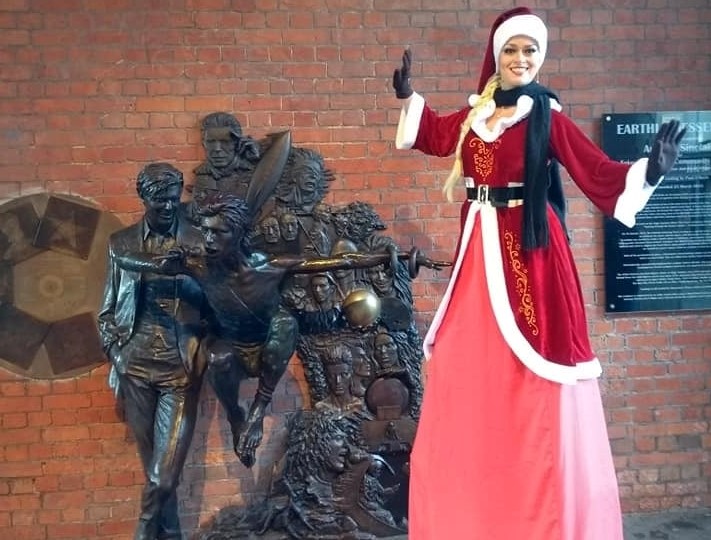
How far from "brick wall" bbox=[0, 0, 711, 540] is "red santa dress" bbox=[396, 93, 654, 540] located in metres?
1.16

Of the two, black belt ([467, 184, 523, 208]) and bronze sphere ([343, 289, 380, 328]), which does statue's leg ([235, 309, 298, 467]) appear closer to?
bronze sphere ([343, 289, 380, 328])

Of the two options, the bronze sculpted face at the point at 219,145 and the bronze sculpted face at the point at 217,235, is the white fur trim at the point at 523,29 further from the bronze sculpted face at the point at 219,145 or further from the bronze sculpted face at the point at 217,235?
the bronze sculpted face at the point at 219,145

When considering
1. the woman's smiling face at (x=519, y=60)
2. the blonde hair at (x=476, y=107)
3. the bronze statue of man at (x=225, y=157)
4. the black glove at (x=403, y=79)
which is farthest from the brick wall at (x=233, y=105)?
the woman's smiling face at (x=519, y=60)

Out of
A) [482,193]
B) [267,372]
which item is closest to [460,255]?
[482,193]

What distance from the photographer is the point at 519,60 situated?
95.6 inches

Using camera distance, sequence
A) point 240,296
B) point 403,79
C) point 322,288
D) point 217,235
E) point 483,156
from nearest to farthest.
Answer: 1. point 483,156
2. point 403,79
3. point 217,235
4. point 240,296
5. point 322,288

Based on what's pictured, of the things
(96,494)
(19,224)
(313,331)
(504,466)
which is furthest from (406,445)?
(19,224)

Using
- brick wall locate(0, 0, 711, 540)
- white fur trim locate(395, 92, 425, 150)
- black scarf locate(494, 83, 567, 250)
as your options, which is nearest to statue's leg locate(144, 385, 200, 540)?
brick wall locate(0, 0, 711, 540)

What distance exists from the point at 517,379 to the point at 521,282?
30cm

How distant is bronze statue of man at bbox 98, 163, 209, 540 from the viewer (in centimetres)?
304

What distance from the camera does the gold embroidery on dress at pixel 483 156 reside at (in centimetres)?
245

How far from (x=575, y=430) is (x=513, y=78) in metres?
1.10

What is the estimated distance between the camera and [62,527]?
139 inches

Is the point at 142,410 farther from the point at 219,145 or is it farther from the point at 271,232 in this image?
the point at 219,145
